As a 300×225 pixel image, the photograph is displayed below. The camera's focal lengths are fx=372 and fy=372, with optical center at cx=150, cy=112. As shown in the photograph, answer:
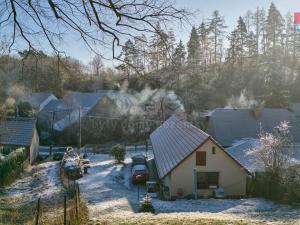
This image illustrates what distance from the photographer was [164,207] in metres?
18.6

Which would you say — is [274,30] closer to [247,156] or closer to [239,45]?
[239,45]

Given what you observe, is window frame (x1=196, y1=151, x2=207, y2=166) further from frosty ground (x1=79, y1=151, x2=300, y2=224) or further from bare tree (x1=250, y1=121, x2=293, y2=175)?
bare tree (x1=250, y1=121, x2=293, y2=175)

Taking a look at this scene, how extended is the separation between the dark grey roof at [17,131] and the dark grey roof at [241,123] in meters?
18.5

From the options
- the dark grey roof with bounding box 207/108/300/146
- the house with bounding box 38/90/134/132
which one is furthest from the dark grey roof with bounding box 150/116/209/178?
the house with bounding box 38/90/134/132

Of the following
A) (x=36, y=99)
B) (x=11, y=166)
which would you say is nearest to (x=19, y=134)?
(x=11, y=166)

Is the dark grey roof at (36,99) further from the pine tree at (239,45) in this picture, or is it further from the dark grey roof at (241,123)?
the pine tree at (239,45)

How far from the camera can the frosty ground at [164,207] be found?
46.8 feet

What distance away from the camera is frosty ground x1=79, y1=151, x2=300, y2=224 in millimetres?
14258

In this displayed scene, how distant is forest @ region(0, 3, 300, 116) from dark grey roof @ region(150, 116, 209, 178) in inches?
143

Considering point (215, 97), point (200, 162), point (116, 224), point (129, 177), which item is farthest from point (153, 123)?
point (116, 224)

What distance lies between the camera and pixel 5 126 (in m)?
33.2

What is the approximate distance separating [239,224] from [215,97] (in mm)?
51176

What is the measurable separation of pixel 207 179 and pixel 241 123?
17.1 m

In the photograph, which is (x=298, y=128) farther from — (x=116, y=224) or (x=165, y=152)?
(x=116, y=224)
